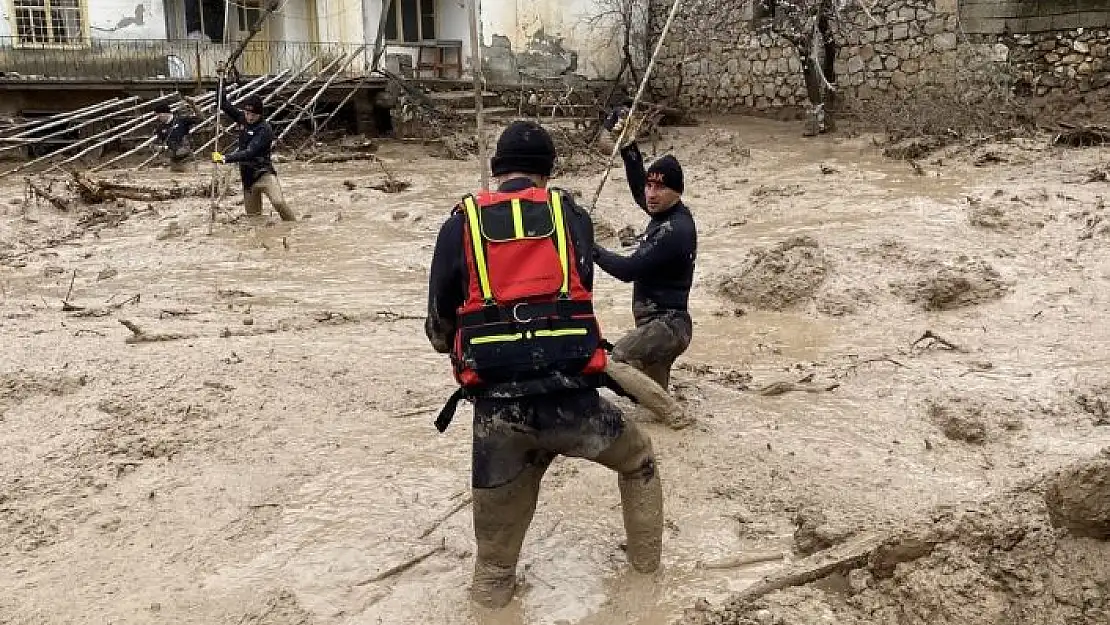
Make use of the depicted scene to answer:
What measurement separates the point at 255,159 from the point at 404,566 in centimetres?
782

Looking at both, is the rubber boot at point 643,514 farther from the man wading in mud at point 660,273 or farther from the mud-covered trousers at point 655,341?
the mud-covered trousers at point 655,341

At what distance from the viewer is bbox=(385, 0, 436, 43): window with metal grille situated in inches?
800

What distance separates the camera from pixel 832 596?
276cm

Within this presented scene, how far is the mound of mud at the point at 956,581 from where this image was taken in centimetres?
256

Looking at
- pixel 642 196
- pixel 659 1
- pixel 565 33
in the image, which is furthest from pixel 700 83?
pixel 642 196

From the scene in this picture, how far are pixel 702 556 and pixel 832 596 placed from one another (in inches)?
29.7

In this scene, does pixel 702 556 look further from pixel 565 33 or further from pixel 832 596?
pixel 565 33

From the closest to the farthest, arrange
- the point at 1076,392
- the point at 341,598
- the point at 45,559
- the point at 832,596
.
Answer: the point at 832,596 < the point at 341,598 < the point at 45,559 < the point at 1076,392

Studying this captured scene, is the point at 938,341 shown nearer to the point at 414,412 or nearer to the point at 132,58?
the point at 414,412

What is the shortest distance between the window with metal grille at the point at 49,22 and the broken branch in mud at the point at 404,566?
19689mm

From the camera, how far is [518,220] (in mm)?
2801

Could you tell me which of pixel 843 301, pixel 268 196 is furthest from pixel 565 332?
pixel 268 196

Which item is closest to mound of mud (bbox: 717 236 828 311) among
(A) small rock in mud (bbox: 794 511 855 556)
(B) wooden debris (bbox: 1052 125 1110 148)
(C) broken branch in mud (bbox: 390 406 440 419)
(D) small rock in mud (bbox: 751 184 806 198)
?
(D) small rock in mud (bbox: 751 184 806 198)

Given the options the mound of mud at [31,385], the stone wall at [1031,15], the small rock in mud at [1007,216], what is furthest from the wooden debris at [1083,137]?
the mound of mud at [31,385]
